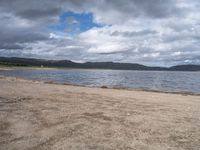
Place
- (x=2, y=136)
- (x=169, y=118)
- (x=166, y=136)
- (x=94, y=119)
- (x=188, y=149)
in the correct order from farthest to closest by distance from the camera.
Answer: (x=169, y=118) < (x=94, y=119) < (x=166, y=136) < (x=2, y=136) < (x=188, y=149)

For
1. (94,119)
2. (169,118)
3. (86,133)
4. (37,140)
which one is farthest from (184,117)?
(37,140)

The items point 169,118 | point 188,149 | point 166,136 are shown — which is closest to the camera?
point 188,149

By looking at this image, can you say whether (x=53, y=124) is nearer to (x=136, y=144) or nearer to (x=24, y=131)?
(x=24, y=131)

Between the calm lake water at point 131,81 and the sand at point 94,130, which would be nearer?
the sand at point 94,130

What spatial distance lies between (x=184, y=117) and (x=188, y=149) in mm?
5036

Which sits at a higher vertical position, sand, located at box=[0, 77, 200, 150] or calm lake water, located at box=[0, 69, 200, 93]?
sand, located at box=[0, 77, 200, 150]

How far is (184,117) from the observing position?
1209 cm

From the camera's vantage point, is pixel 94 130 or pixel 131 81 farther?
pixel 131 81

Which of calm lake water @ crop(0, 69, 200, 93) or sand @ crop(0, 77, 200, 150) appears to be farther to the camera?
calm lake water @ crop(0, 69, 200, 93)

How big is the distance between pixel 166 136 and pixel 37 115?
6.12m

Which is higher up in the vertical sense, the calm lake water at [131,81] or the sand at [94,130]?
the sand at [94,130]

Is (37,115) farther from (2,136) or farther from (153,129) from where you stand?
(153,129)

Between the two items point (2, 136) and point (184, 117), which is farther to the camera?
point (184, 117)

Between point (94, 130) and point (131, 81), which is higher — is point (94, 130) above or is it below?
above
